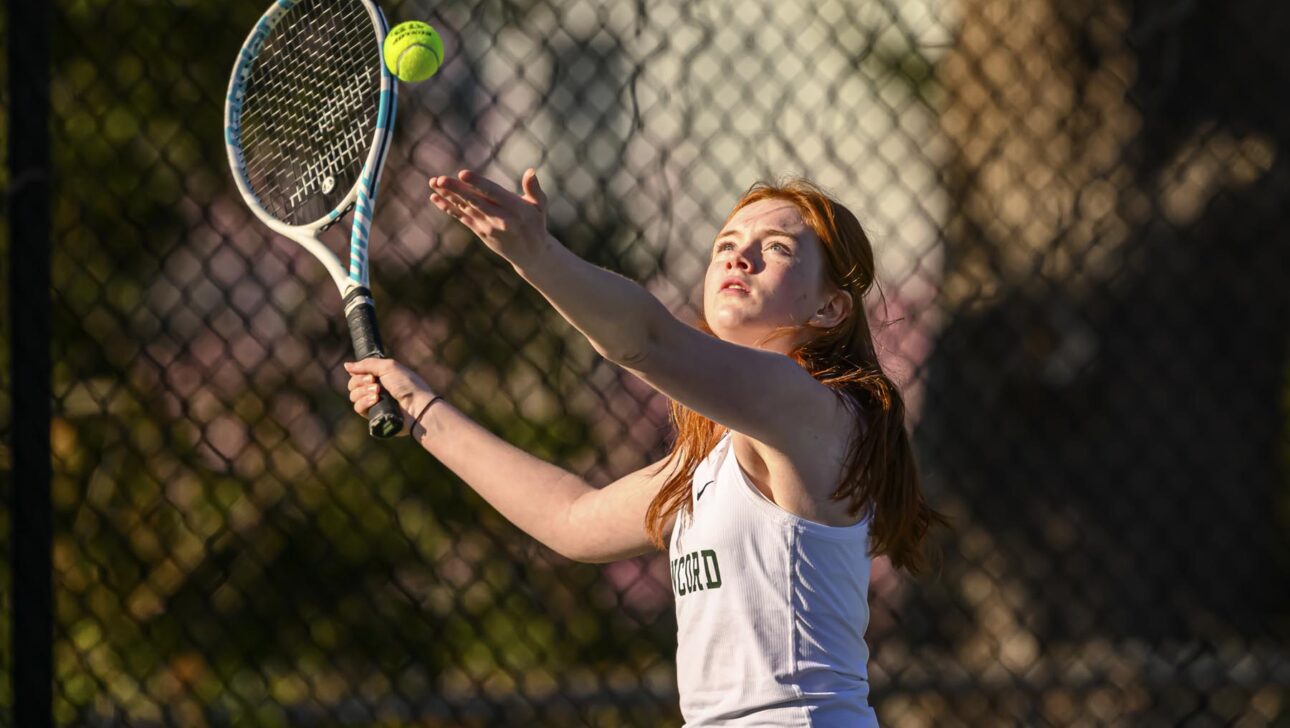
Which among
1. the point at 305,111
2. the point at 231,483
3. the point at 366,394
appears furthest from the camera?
the point at 231,483

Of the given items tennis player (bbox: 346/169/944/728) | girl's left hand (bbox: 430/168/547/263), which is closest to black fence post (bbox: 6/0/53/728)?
tennis player (bbox: 346/169/944/728)

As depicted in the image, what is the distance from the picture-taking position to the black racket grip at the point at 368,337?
2.06 meters

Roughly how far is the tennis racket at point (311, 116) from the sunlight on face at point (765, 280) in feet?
2.20

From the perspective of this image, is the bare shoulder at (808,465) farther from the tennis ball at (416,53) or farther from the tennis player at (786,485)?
the tennis ball at (416,53)

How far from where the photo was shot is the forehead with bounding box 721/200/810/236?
6.17ft

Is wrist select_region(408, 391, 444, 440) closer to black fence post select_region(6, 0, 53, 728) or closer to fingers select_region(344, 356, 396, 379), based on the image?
fingers select_region(344, 356, 396, 379)

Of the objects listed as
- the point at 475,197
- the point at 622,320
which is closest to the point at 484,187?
the point at 475,197

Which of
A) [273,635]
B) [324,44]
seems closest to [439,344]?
[273,635]

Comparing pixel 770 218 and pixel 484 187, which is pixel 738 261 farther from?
pixel 484 187

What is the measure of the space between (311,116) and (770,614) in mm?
1453

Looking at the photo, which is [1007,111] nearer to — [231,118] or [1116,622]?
[1116,622]

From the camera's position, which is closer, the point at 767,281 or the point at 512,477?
the point at 767,281

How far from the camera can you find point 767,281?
6.03ft

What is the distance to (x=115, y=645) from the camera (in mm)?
3586
